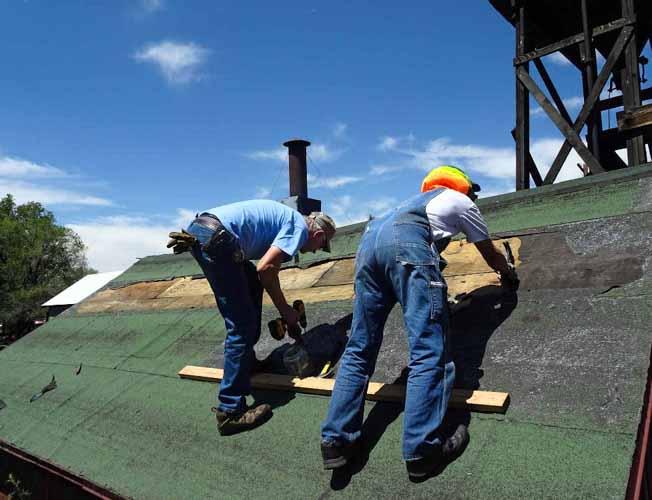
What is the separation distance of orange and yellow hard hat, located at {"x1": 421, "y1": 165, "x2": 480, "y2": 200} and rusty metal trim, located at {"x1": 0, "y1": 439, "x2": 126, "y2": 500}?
97.3 inches

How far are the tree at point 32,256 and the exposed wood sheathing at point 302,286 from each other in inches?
1449

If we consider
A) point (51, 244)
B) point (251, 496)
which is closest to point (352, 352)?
point (251, 496)

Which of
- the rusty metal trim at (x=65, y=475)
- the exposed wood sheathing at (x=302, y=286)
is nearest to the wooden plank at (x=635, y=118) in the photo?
the exposed wood sheathing at (x=302, y=286)

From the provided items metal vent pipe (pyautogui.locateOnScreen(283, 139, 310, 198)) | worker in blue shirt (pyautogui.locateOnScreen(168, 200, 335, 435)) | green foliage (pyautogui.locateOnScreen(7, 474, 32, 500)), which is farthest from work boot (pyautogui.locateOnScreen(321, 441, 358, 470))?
metal vent pipe (pyautogui.locateOnScreen(283, 139, 310, 198))

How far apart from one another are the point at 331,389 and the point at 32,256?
49477 mm

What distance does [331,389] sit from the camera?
9.70ft

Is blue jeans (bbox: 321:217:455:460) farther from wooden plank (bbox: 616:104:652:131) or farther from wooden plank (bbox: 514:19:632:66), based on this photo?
wooden plank (bbox: 514:19:632:66)

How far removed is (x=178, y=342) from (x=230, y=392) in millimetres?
1869

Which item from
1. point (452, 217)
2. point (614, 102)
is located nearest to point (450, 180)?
point (452, 217)

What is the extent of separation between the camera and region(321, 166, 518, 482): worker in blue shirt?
2115mm

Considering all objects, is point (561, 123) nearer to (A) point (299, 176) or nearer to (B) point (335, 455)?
(A) point (299, 176)

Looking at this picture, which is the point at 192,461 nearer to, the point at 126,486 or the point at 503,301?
the point at 126,486

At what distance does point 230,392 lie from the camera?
304cm

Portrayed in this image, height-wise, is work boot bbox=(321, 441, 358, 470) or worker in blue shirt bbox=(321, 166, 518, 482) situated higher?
worker in blue shirt bbox=(321, 166, 518, 482)
